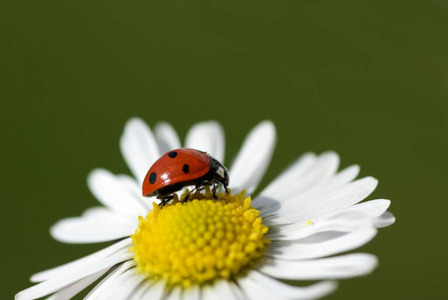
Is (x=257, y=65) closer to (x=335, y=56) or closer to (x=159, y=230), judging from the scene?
(x=335, y=56)

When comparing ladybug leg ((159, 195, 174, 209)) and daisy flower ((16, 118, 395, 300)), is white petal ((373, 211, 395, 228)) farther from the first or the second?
ladybug leg ((159, 195, 174, 209))

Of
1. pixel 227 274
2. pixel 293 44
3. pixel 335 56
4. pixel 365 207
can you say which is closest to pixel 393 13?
pixel 335 56

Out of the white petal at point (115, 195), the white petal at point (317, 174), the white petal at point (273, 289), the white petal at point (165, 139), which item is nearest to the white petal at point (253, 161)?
the white petal at point (317, 174)

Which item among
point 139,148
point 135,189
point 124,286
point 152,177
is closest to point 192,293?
point 124,286

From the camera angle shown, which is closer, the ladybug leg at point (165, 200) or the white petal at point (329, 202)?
the white petal at point (329, 202)

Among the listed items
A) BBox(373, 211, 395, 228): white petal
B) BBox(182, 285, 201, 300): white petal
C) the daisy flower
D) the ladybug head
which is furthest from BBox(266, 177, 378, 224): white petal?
BBox(182, 285, 201, 300): white petal

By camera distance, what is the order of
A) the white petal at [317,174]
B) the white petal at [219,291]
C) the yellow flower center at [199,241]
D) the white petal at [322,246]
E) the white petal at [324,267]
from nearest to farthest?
the white petal at [324,267] < the white petal at [322,246] < the white petal at [219,291] < the yellow flower center at [199,241] < the white petal at [317,174]

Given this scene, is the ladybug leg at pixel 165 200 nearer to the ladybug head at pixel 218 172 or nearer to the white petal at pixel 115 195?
the ladybug head at pixel 218 172

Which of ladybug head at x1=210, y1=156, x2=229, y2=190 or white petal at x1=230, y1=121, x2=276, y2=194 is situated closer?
ladybug head at x1=210, y1=156, x2=229, y2=190
